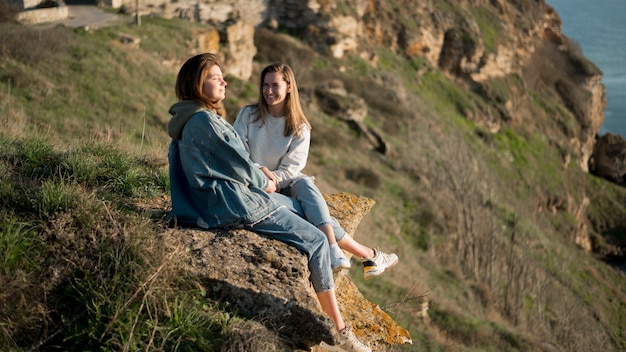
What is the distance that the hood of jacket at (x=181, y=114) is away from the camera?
4.27 m

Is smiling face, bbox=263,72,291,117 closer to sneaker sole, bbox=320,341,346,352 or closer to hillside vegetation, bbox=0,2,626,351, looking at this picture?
hillside vegetation, bbox=0,2,626,351

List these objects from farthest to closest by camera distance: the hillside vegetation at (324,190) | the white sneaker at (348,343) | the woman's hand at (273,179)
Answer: the woman's hand at (273,179) < the white sneaker at (348,343) < the hillside vegetation at (324,190)

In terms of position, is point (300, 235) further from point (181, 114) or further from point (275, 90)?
point (275, 90)

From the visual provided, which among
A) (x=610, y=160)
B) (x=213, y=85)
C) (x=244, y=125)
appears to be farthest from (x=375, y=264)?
(x=610, y=160)

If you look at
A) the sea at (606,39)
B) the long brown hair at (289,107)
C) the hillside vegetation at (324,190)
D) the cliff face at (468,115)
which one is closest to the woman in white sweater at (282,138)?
the long brown hair at (289,107)

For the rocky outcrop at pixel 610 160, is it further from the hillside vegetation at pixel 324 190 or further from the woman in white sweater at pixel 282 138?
the woman in white sweater at pixel 282 138

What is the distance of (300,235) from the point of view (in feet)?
14.1

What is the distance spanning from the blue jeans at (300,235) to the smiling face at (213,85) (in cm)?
93

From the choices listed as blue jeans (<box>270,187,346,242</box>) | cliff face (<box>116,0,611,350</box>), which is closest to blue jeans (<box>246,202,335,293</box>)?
blue jeans (<box>270,187,346,242</box>)

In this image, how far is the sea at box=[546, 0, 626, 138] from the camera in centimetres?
5519

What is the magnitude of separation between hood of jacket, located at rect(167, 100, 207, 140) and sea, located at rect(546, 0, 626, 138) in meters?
53.2

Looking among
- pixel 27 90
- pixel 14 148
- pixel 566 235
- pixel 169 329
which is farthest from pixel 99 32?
pixel 566 235

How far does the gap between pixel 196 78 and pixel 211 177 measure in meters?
0.70

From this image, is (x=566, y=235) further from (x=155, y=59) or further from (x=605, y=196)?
(x=155, y=59)
